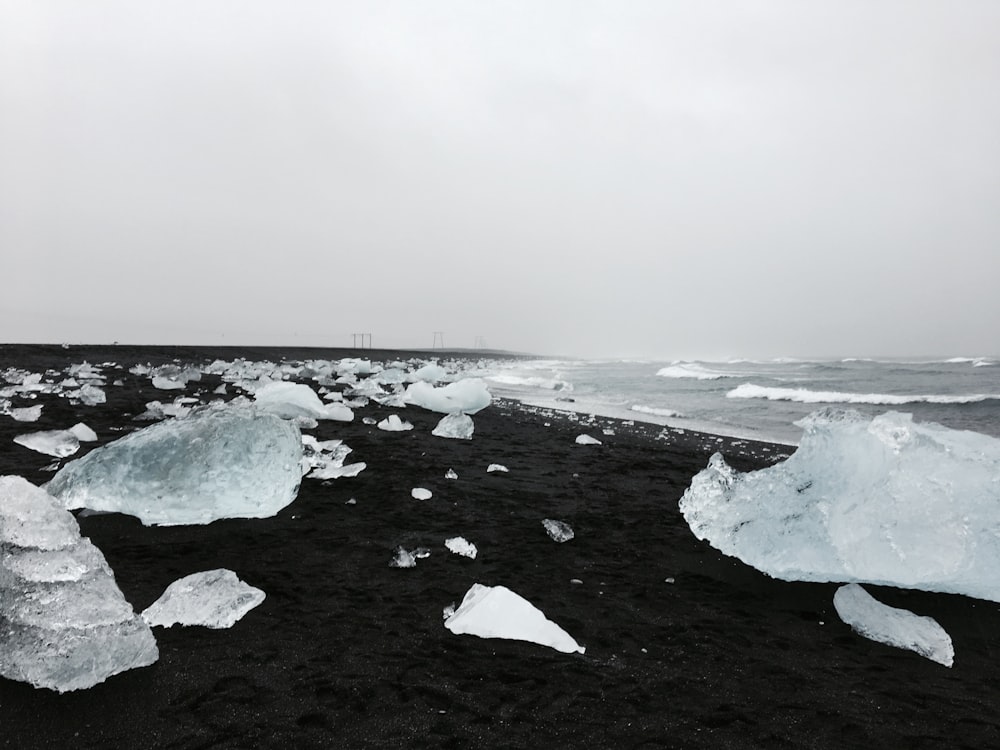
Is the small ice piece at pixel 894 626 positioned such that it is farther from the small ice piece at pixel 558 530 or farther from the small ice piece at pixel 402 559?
the small ice piece at pixel 402 559

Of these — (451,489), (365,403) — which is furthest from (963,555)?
(365,403)

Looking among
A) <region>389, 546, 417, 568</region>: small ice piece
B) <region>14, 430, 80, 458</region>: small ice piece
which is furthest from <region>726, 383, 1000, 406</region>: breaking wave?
<region>14, 430, 80, 458</region>: small ice piece

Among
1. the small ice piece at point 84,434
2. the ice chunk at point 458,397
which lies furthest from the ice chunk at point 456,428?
the small ice piece at point 84,434

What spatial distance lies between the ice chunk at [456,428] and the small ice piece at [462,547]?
400cm

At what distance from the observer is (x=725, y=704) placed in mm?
2027

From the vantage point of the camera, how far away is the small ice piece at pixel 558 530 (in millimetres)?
3784

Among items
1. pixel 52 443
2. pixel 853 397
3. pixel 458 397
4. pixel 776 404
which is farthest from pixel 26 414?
pixel 853 397

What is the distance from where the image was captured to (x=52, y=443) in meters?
5.18

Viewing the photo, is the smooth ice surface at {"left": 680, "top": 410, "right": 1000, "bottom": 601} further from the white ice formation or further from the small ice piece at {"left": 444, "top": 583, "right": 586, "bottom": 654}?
the white ice formation

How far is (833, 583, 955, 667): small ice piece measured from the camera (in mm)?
2514

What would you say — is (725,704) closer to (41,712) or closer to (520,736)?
(520,736)

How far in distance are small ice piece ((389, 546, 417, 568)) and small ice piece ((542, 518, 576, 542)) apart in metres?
1.06

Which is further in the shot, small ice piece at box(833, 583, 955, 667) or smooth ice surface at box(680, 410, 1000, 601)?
smooth ice surface at box(680, 410, 1000, 601)

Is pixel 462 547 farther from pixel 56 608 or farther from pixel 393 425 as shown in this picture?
pixel 393 425
